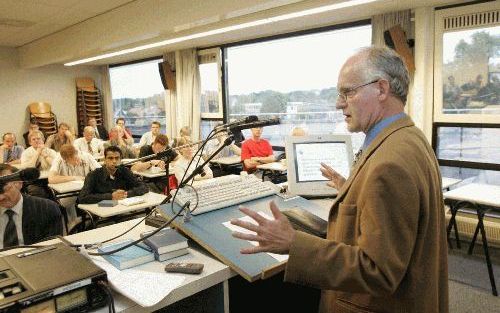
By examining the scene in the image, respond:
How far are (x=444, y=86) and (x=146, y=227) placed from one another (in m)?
4.09

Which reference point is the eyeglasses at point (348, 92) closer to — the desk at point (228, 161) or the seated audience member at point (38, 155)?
the desk at point (228, 161)

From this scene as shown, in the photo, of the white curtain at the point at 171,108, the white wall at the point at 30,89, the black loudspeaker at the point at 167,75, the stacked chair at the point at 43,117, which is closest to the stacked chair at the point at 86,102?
the white wall at the point at 30,89

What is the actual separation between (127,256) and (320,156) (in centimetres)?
137

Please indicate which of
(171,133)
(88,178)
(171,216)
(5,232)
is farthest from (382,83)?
(171,133)

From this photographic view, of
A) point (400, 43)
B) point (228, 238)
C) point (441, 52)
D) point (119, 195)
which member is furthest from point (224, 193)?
point (441, 52)

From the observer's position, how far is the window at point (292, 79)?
6.03m

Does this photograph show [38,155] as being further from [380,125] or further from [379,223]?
[379,223]

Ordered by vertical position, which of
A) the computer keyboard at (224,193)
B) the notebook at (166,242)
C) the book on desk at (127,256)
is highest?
the computer keyboard at (224,193)

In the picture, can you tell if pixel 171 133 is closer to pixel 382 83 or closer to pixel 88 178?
pixel 88 178

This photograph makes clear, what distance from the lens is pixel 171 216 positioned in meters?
1.59

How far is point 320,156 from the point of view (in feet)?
7.76

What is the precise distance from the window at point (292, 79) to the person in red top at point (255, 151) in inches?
14.1

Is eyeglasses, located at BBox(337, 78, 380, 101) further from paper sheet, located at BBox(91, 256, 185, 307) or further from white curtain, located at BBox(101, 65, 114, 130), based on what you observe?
white curtain, located at BBox(101, 65, 114, 130)

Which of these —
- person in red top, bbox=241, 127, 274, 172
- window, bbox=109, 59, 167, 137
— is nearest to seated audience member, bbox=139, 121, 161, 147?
window, bbox=109, 59, 167, 137
